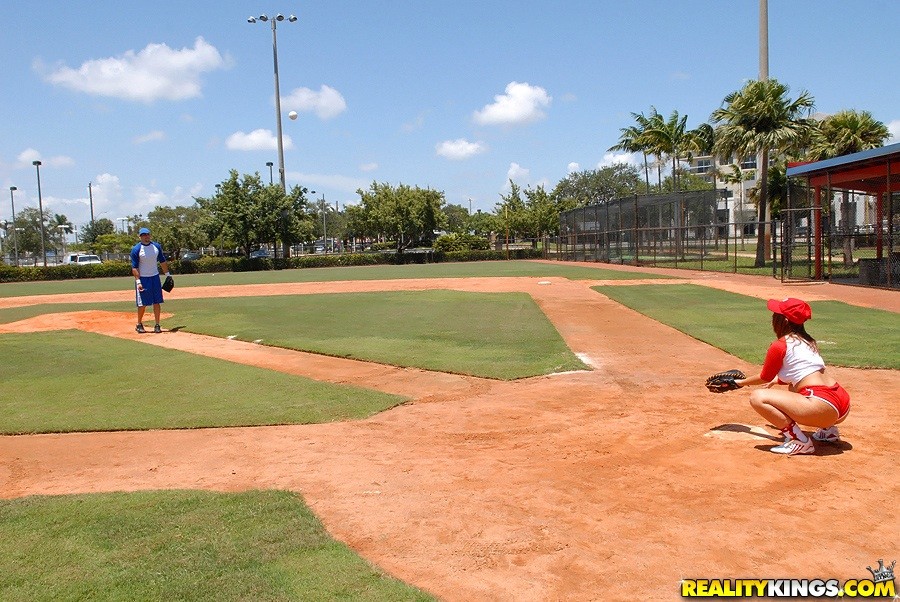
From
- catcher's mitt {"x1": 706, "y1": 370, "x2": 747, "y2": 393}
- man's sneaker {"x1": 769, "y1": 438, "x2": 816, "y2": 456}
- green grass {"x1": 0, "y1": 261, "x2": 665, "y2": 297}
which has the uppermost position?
green grass {"x1": 0, "y1": 261, "x2": 665, "y2": 297}

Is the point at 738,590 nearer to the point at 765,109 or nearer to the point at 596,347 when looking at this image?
the point at 596,347

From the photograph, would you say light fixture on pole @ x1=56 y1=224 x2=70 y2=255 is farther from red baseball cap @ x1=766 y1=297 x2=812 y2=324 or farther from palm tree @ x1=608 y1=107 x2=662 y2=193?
red baseball cap @ x1=766 y1=297 x2=812 y2=324

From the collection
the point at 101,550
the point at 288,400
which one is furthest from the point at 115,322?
the point at 101,550

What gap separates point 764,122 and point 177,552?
33793mm

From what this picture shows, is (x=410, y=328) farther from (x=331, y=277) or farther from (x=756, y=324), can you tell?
(x=331, y=277)

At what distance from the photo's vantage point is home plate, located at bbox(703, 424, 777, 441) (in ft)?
19.8

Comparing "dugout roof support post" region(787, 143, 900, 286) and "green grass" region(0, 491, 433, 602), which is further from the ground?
"dugout roof support post" region(787, 143, 900, 286)

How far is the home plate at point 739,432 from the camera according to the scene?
6.04 meters

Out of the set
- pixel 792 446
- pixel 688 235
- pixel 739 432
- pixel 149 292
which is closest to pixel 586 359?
pixel 739 432

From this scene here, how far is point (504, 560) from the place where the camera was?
379 cm

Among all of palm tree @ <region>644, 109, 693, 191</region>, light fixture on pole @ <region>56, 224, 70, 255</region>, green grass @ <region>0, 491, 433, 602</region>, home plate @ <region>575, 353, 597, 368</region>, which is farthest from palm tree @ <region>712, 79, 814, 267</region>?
light fixture on pole @ <region>56, 224, 70, 255</region>

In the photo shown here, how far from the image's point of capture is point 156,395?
812 centimetres

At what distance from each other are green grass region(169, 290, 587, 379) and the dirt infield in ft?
4.12

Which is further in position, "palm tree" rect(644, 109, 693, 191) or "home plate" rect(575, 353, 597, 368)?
"palm tree" rect(644, 109, 693, 191)
